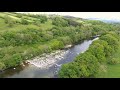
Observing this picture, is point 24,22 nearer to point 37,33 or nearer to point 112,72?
point 37,33

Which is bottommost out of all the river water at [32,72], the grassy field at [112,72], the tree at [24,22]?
the river water at [32,72]

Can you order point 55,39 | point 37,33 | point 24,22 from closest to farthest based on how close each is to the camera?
point 55,39 < point 37,33 < point 24,22

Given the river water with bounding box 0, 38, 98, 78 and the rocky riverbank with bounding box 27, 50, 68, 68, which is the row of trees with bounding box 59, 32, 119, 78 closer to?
the river water with bounding box 0, 38, 98, 78

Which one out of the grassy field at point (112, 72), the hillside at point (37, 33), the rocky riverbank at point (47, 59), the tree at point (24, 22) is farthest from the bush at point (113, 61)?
the tree at point (24, 22)

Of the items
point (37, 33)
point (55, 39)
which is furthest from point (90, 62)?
point (37, 33)

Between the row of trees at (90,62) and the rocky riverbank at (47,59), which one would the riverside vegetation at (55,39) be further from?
the rocky riverbank at (47,59)

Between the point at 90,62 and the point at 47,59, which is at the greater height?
the point at 90,62
